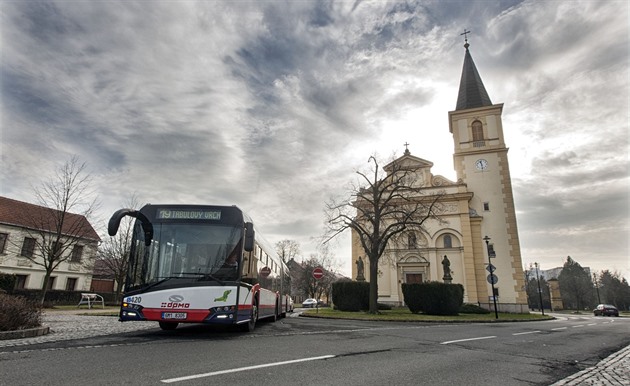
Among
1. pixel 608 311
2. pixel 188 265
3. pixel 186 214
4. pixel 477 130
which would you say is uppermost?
pixel 477 130

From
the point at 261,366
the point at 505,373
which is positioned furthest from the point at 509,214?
the point at 261,366

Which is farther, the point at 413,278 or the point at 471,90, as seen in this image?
the point at 471,90

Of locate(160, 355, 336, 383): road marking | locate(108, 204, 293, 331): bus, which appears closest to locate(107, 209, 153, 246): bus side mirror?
locate(108, 204, 293, 331): bus

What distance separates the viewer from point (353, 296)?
93.3ft

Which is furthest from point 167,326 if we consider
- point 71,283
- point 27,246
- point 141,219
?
point 71,283

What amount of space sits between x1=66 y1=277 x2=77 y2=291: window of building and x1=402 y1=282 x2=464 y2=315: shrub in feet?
116

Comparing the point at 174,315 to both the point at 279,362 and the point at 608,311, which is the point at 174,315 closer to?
the point at 279,362

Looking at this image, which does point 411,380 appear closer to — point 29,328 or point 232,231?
point 232,231

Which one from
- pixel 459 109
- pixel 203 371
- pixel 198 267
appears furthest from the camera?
pixel 459 109

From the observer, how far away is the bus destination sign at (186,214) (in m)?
9.12

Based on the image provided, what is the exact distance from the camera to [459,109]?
1615 inches

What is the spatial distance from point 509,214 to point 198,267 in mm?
34759

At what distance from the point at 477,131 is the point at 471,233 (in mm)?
11740

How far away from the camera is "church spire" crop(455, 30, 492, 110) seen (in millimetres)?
41344
